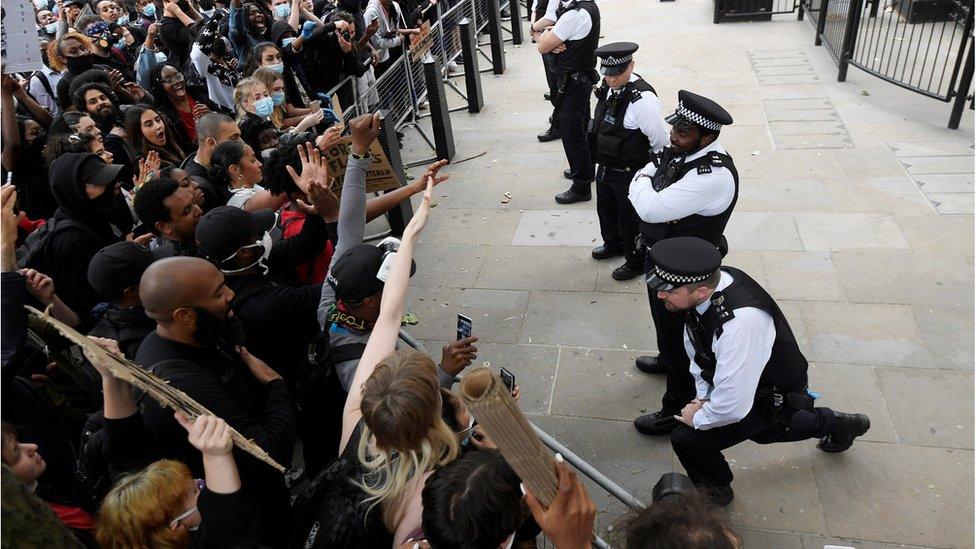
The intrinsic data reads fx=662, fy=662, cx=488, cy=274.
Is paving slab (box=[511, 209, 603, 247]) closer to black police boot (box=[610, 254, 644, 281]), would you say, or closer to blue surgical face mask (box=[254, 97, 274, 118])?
black police boot (box=[610, 254, 644, 281])

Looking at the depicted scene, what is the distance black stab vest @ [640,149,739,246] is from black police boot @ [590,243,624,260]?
1.60 m

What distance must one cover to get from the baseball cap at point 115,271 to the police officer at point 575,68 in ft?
14.8

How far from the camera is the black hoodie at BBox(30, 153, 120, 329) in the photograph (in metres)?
3.86

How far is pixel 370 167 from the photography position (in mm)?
4668

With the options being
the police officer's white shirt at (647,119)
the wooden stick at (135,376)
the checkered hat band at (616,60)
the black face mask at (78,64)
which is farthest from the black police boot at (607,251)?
the black face mask at (78,64)

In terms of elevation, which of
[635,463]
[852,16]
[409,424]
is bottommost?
[635,463]

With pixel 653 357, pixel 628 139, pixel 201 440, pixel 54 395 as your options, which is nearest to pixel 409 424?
pixel 201 440

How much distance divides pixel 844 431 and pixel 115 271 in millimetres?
3739

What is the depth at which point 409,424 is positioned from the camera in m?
2.06

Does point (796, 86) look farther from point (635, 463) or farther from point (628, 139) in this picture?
point (635, 463)

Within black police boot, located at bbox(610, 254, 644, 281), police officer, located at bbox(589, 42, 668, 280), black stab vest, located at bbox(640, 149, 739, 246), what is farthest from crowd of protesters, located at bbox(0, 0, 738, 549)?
black police boot, located at bbox(610, 254, 644, 281)

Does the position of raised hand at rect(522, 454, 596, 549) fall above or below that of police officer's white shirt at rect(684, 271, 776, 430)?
above

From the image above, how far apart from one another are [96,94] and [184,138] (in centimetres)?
81

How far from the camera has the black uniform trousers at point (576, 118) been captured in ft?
21.6
